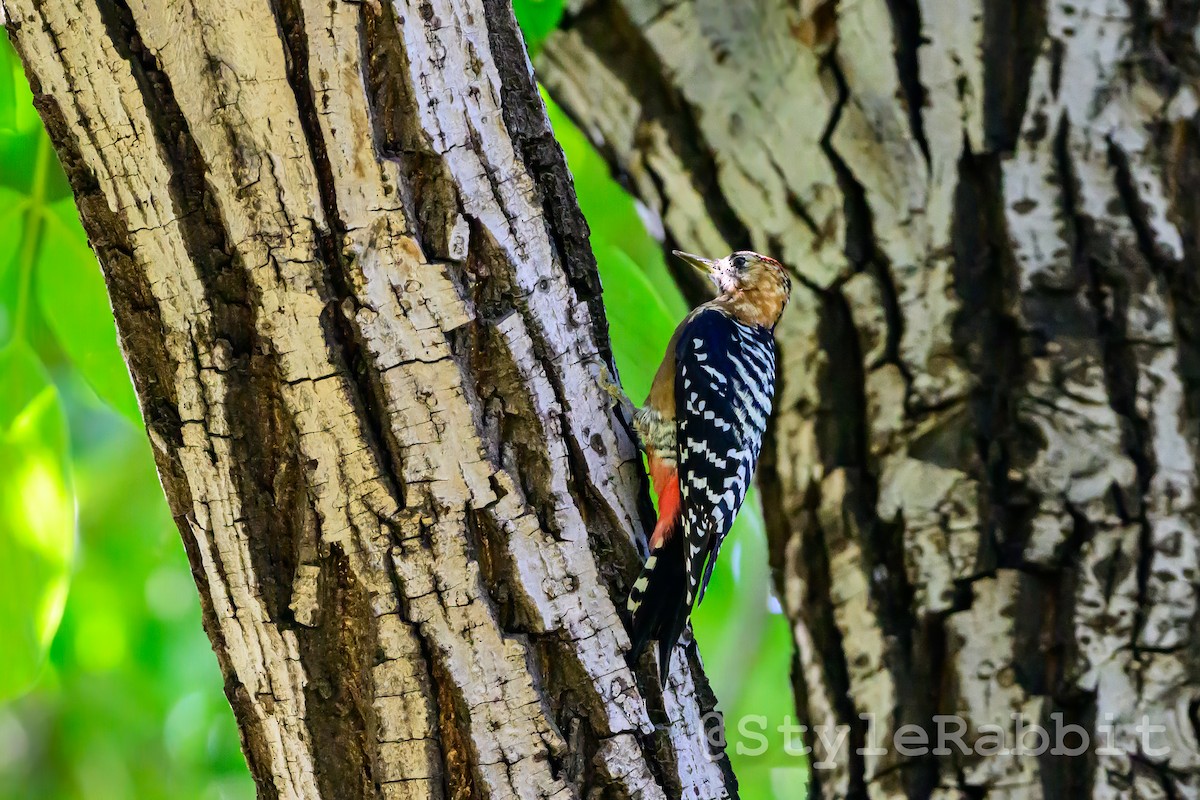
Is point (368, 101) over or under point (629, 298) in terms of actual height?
under

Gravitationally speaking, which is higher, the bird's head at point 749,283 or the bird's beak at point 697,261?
the bird's beak at point 697,261

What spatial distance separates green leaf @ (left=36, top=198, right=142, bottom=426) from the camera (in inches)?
82.3

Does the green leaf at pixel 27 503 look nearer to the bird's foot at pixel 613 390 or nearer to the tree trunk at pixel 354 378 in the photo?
the tree trunk at pixel 354 378

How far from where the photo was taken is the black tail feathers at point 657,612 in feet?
5.30

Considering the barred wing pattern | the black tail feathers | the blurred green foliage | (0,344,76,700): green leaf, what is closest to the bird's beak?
the barred wing pattern

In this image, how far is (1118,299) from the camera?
2.39m

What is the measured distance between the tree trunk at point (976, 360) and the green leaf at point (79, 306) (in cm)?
147

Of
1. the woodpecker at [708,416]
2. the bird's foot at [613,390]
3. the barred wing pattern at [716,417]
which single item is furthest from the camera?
the barred wing pattern at [716,417]

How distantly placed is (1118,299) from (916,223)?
1.56 ft

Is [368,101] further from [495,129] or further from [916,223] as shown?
[916,223]

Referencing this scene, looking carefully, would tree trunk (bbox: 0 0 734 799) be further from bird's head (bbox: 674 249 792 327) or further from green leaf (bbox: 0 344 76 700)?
bird's head (bbox: 674 249 792 327)

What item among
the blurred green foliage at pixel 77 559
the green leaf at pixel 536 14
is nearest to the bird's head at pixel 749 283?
the green leaf at pixel 536 14

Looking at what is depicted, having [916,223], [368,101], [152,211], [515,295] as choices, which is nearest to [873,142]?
[916,223]

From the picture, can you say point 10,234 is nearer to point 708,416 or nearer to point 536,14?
point 536,14
